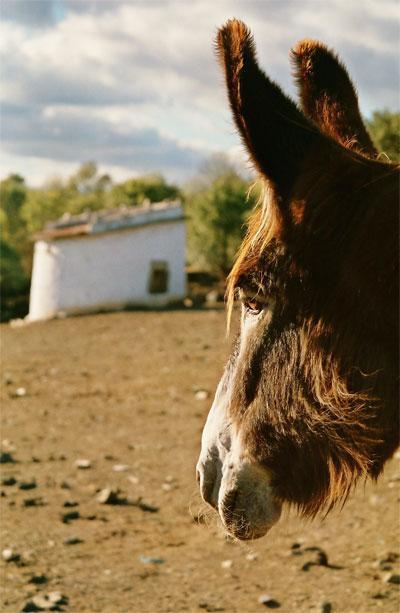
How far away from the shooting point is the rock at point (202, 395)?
1068 centimetres

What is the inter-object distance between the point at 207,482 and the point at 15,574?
3.01m

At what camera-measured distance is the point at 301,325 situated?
7.72 ft

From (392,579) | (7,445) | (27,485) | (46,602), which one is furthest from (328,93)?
(7,445)

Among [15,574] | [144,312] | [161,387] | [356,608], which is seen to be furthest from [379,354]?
[144,312]

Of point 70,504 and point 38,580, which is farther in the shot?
point 70,504

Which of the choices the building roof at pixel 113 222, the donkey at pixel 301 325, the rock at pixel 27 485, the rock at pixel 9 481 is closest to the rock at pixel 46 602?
the rock at pixel 27 485

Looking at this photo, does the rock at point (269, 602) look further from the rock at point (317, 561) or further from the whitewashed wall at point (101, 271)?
the whitewashed wall at point (101, 271)

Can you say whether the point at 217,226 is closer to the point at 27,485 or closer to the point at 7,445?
the point at 7,445

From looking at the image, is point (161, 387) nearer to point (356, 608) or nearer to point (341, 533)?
point (341, 533)

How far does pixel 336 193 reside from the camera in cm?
222

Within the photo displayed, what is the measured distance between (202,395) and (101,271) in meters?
15.0

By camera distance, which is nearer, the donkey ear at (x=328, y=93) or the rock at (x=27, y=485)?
the donkey ear at (x=328, y=93)

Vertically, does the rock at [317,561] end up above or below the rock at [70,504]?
above

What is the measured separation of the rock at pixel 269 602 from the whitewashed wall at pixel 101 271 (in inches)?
800
